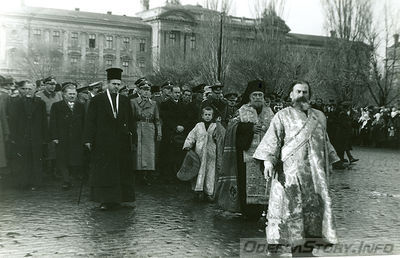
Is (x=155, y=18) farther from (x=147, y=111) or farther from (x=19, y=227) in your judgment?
(x=19, y=227)

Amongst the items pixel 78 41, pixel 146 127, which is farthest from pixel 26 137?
pixel 78 41

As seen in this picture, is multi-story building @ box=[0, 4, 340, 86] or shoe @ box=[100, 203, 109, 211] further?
multi-story building @ box=[0, 4, 340, 86]

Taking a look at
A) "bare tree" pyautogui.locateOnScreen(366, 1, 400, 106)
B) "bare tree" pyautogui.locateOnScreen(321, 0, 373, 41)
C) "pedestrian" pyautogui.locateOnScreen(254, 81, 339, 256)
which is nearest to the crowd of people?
"pedestrian" pyautogui.locateOnScreen(254, 81, 339, 256)

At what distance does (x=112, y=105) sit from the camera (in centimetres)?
816

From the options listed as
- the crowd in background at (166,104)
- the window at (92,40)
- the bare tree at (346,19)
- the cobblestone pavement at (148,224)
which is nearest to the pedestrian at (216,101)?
the crowd in background at (166,104)

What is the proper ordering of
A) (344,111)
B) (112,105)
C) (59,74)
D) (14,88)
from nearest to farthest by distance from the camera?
1. (112,105)
2. (14,88)
3. (344,111)
4. (59,74)

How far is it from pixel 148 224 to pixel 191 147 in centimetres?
226

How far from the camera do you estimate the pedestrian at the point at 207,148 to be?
8.95m

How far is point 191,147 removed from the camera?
361 inches

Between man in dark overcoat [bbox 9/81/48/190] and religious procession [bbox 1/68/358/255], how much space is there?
0.02 m

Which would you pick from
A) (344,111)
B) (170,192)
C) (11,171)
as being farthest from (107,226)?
(344,111)

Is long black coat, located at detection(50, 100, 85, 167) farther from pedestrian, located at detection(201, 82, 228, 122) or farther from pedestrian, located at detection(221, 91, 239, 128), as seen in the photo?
pedestrian, located at detection(221, 91, 239, 128)

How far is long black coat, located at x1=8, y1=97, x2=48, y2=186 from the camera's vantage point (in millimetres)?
9781

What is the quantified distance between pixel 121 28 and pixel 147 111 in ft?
46.8
